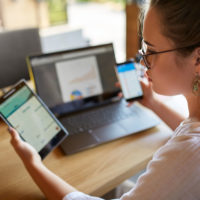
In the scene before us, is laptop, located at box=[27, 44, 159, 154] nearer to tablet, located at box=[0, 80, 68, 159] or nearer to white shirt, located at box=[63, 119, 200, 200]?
tablet, located at box=[0, 80, 68, 159]

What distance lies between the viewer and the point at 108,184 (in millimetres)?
784

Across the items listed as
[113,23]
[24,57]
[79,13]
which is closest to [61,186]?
[24,57]

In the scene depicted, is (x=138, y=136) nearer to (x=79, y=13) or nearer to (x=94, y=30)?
(x=94, y=30)

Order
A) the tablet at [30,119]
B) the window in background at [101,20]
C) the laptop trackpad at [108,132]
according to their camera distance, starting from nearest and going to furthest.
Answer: the tablet at [30,119] < the laptop trackpad at [108,132] < the window in background at [101,20]

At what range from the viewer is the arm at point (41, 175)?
0.71 m

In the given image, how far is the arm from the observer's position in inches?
27.8

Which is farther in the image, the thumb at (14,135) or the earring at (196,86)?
the thumb at (14,135)

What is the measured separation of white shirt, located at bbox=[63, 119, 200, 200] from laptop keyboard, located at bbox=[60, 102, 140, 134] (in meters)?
0.44

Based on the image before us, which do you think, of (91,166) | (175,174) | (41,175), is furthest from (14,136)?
(175,174)

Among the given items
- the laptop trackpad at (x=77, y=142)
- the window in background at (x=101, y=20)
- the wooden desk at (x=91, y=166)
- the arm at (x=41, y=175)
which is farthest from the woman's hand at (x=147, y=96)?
the window in background at (x=101, y=20)

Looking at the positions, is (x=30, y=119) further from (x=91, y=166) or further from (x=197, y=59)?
(x=197, y=59)

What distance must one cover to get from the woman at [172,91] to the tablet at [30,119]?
114mm

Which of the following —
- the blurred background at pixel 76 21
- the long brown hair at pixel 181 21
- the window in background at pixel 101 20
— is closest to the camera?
the long brown hair at pixel 181 21

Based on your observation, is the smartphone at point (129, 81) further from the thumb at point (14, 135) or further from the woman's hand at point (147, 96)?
the thumb at point (14, 135)
